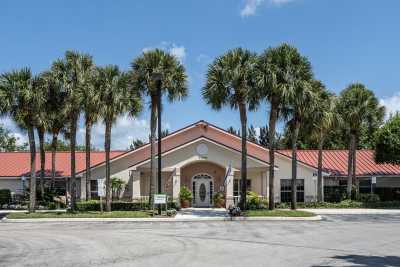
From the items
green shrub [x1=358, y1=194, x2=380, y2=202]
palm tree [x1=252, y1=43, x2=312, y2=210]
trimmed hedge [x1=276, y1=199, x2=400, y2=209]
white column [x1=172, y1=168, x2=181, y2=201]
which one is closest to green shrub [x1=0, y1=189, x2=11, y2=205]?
white column [x1=172, y1=168, x2=181, y2=201]

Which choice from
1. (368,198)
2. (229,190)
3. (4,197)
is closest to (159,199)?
(229,190)

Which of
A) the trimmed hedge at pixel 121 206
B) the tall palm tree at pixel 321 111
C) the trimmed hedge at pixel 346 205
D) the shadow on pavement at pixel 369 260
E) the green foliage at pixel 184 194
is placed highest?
the tall palm tree at pixel 321 111

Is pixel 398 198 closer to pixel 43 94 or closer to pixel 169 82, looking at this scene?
pixel 169 82

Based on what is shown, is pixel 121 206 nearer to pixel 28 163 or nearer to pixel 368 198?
pixel 28 163

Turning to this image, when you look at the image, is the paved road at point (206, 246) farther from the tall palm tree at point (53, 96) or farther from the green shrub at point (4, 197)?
the green shrub at point (4, 197)

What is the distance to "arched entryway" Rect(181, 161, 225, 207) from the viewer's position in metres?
40.0

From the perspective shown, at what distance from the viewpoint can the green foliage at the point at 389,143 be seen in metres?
39.2

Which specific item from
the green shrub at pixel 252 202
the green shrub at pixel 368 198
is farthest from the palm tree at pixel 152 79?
the green shrub at pixel 368 198

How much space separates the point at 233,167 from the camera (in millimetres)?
38500

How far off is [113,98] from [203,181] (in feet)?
38.7

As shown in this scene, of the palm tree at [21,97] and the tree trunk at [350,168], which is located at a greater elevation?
the palm tree at [21,97]

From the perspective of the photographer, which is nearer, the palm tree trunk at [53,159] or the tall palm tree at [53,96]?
the tall palm tree at [53,96]

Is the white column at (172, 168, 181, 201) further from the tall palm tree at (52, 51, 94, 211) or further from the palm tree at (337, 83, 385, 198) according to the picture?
the palm tree at (337, 83, 385, 198)

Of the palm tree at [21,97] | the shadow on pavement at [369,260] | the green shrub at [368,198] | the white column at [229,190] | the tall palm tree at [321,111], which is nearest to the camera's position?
the shadow on pavement at [369,260]
